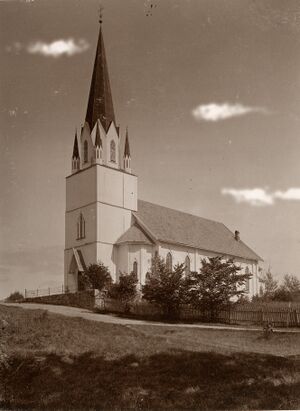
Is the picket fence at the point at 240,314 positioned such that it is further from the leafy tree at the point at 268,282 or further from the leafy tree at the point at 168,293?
the leafy tree at the point at 268,282

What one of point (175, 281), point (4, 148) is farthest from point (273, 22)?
point (175, 281)

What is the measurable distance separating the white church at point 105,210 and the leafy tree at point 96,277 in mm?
1650

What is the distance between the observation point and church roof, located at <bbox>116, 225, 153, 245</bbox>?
4062 centimetres

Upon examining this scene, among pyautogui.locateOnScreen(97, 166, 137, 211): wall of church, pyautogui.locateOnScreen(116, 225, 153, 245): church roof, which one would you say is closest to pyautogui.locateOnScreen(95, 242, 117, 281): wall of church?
pyautogui.locateOnScreen(116, 225, 153, 245): church roof

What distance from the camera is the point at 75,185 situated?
138 ft

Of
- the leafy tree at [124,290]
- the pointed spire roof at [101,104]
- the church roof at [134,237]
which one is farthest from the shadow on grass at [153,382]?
the pointed spire roof at [101,104]

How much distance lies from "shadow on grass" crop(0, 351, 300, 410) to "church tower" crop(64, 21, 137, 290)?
2261 cm

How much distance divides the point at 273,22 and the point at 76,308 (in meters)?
21.6

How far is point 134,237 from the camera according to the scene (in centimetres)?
4100

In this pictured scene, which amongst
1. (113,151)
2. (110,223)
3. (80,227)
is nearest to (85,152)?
(113,151)

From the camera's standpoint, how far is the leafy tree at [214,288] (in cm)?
2897

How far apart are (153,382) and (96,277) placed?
2245 cm

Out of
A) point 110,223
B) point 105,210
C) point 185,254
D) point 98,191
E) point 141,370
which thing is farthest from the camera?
point 185,254

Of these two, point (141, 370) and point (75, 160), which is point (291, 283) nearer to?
point (75, 160)
